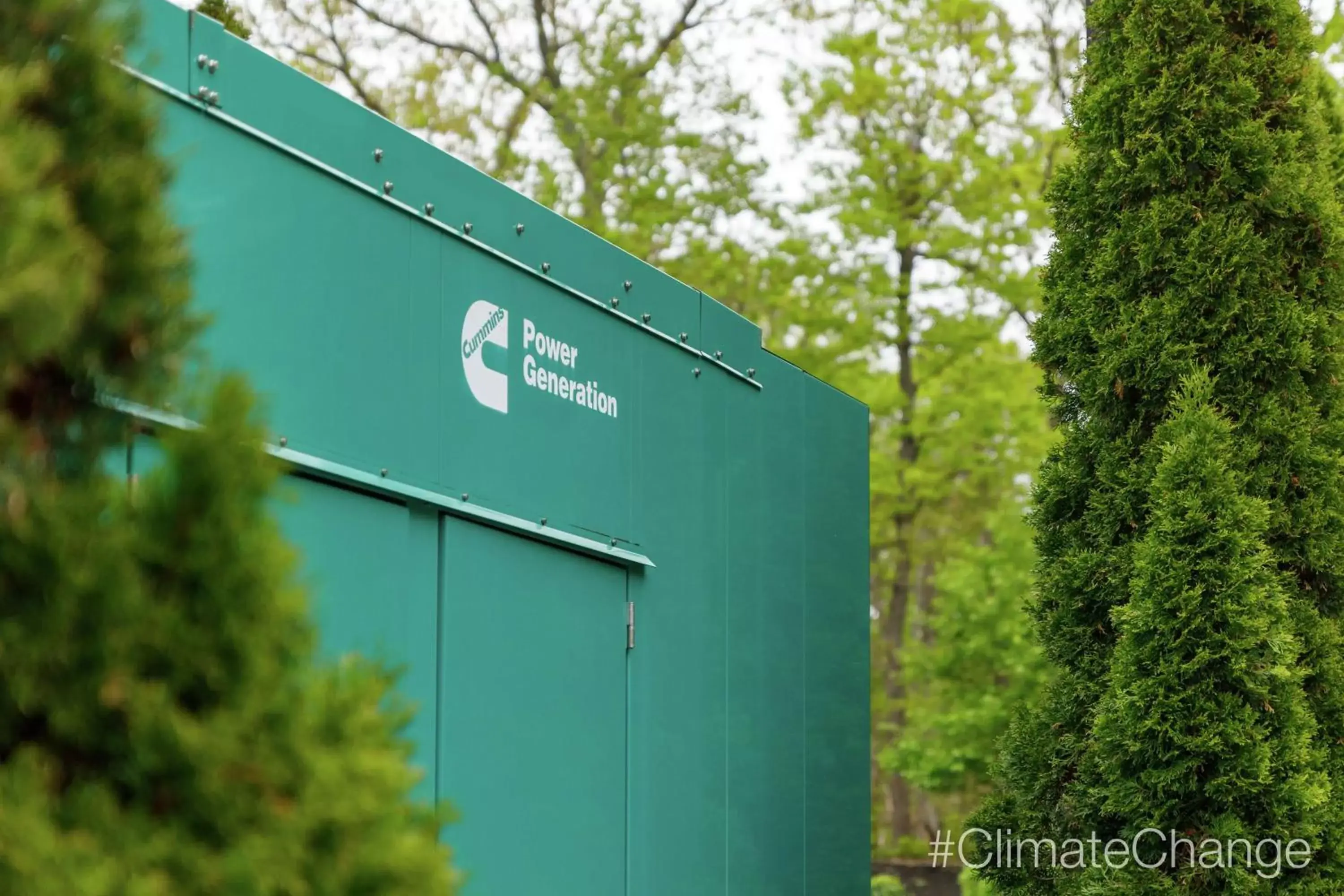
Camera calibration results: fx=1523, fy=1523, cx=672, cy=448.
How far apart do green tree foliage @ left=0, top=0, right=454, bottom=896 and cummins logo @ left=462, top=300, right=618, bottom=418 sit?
2739 mm

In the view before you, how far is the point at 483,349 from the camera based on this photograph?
15.7 feet

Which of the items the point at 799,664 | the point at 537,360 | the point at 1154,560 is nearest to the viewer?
the point at 537,360

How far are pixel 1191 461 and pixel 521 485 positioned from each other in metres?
2.52

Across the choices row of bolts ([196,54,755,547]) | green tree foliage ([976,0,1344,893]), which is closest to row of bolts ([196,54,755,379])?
row of bolts ([196,54,755,547])

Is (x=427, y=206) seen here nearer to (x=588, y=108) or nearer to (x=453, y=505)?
(x=453, y=505)

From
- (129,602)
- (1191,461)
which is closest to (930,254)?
(1191,461)

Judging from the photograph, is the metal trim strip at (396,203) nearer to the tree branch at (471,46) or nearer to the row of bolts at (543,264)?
the row of bolts at (543,264)

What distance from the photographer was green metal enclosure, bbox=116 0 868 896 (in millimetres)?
3873

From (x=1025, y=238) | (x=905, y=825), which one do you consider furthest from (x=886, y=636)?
(x=1025, y=238)

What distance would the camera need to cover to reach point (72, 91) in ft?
6.39

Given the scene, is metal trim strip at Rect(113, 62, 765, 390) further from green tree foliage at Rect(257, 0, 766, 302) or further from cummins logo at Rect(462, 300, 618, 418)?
green tree foliage at Rect(257, 0, 766, 302)

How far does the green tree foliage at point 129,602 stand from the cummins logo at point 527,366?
274cm

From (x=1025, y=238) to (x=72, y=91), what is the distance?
703 inches

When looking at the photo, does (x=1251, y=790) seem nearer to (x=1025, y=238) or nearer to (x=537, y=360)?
(x=537, y=360)
